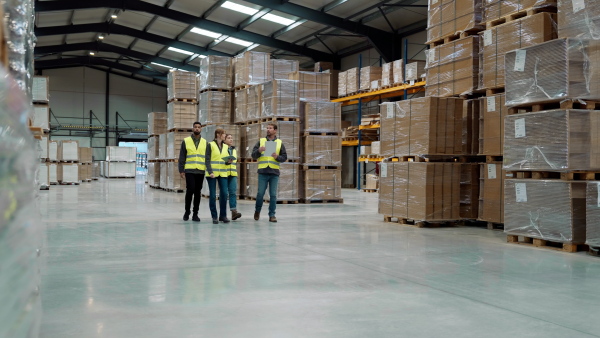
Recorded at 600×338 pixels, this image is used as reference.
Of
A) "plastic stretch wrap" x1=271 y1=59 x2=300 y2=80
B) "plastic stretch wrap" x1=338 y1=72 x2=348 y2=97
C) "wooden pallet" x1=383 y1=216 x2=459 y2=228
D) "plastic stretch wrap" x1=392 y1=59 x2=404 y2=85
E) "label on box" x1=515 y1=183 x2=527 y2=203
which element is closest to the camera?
"label on box" x1=515 y1=183 x2=527 y2=203

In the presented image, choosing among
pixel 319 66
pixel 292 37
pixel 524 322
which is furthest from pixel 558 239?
pixel 292 37

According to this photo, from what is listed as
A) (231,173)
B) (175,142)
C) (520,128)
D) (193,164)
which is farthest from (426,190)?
(175,142)

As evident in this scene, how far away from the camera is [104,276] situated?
4.09 meters

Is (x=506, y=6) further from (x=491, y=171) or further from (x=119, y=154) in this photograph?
(x=119, y=154)

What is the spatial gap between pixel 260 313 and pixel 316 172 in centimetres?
863

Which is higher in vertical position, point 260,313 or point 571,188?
point 571,188

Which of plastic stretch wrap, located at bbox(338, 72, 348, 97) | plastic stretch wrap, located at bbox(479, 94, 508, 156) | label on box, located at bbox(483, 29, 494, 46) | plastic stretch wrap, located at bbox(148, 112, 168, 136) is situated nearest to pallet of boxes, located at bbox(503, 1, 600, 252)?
plastic stretch wrap, located at bbox(479, 94, 508, 156)

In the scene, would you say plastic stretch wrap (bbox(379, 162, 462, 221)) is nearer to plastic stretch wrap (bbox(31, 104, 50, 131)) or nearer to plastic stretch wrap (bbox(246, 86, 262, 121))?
plastic stretch wrap (bbox(246, 86, 262, 121))

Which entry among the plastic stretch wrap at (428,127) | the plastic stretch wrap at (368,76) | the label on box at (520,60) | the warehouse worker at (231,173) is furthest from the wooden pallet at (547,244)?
the plastic stretch wrap at (368,76)

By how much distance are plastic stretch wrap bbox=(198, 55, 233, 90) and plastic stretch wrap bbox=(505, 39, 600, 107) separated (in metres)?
8.71

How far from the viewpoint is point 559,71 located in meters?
5.41

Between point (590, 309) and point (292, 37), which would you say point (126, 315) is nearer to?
point (590, 309)

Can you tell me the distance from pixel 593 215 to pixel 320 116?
23.1ft

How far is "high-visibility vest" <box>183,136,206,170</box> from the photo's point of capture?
25.6 ft
